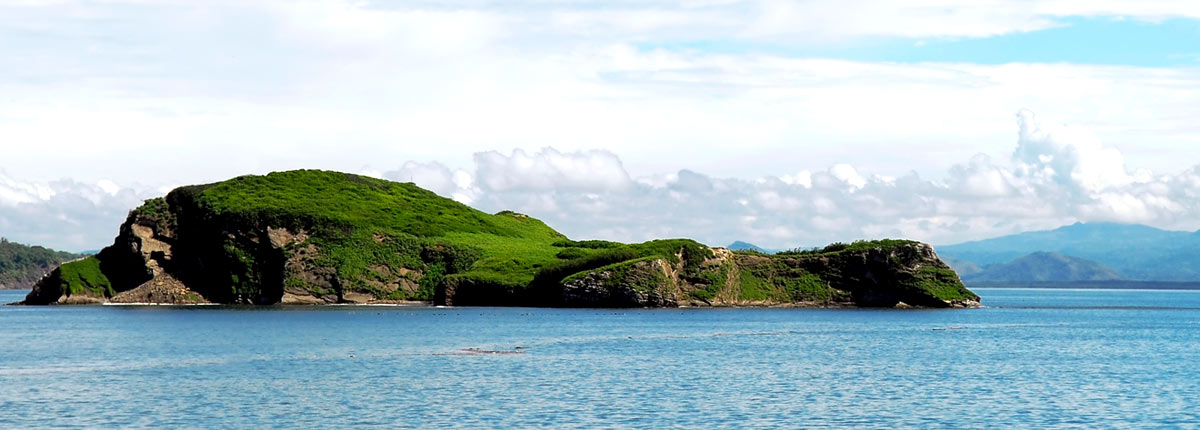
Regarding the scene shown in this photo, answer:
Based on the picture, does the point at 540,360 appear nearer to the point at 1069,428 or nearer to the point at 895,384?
the point at 895,384

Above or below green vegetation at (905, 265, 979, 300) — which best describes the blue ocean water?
below

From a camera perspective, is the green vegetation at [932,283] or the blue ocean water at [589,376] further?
the green vegetation at [932,283]

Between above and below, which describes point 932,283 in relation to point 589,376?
above

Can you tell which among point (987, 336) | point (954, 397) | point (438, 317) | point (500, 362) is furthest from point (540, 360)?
point (438, 317)

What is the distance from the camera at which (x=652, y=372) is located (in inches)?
3127

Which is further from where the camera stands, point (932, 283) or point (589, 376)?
point (932, 283)

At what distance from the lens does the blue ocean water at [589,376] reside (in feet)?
188

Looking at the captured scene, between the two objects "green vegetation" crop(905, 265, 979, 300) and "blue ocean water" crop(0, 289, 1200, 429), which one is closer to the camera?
"blue ocean water" crop(0, 289, 1200, 429)

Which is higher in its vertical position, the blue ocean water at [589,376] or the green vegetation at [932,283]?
the green vegetation at [932,283]

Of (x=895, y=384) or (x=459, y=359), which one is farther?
(x=459, y=359)

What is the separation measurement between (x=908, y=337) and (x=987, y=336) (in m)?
9.06

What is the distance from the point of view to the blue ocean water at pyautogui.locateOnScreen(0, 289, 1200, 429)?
5719cm

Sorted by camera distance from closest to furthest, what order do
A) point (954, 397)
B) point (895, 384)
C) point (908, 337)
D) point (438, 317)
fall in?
point (954, 397) → point (895, 384) → point (908, 337) → point (438, 317)

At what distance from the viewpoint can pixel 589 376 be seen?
76.0 m
